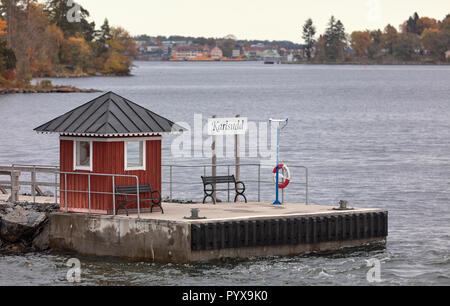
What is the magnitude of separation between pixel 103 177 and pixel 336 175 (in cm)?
2586

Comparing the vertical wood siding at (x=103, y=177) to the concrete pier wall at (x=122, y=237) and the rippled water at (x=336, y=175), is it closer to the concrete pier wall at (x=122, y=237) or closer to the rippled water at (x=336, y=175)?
the concrete pier wall at (x=122, y=237)

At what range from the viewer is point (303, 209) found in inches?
1057

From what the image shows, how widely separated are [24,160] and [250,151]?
593 inches

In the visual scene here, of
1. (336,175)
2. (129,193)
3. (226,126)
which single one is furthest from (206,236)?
(336,175)

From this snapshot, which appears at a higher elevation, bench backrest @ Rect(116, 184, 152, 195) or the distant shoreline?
bench backrest @ Rect(116, 184, 152, 195)

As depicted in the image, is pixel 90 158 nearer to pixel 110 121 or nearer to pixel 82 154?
pixel 82 154

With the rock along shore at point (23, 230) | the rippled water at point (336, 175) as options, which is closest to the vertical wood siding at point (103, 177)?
the rock along shore at point (23, 230)

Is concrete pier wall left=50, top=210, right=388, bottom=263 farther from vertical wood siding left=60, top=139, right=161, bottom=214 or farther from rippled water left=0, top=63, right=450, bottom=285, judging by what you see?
vertical wood siding left=60, top=139, right=161, bottom=214

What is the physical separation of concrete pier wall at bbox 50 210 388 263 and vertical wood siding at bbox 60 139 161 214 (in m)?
0.55

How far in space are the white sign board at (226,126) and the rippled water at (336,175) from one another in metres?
4.89

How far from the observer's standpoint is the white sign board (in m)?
28.0

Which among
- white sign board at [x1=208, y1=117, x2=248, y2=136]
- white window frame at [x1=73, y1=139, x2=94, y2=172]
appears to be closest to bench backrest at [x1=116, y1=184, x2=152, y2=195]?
white window frame at [x1=73, y1=139, x2=94, y2=172]

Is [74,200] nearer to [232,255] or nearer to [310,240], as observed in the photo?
[232,255]
